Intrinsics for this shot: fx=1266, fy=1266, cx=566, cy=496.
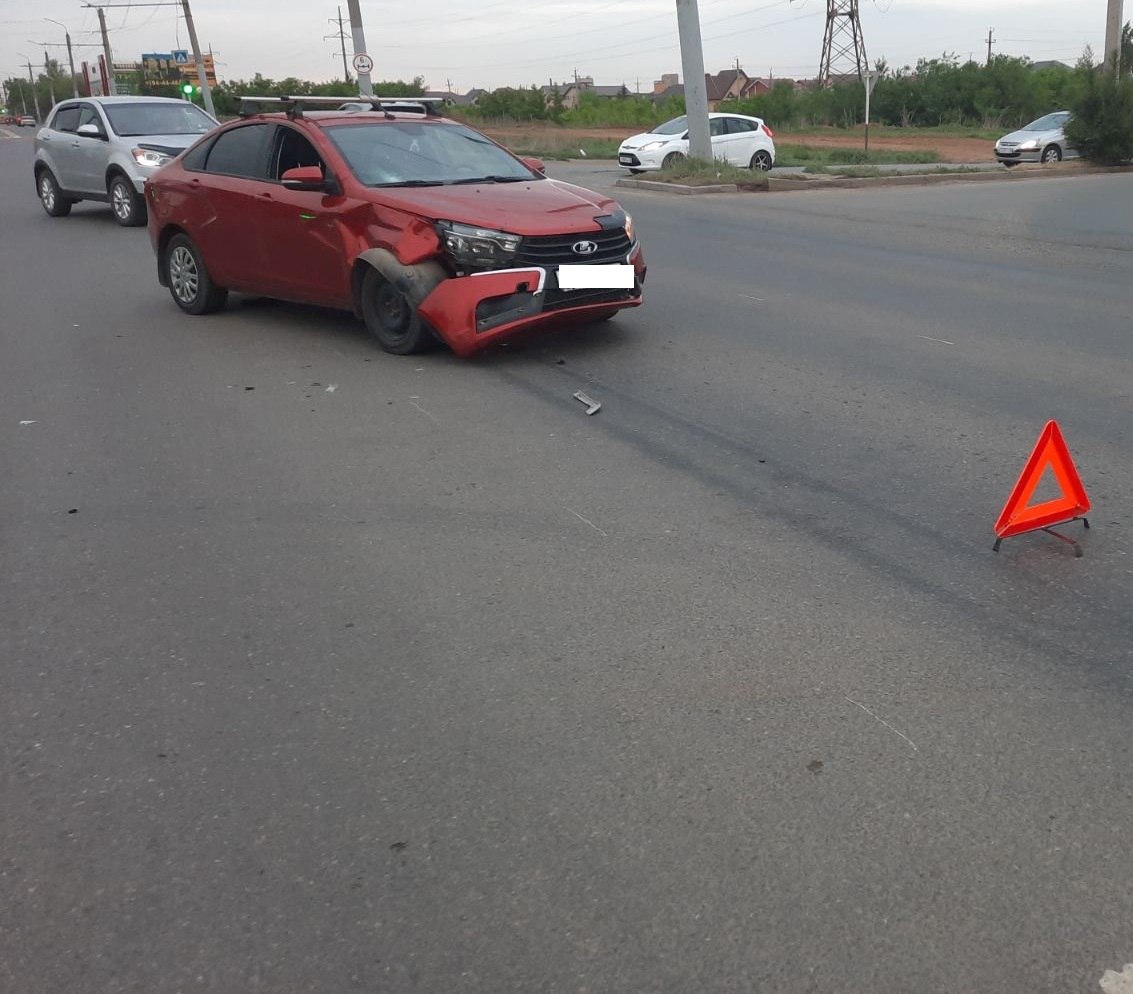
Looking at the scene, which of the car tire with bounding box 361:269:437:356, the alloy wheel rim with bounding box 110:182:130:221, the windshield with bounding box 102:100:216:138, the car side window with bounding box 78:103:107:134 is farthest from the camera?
the windshield with bounding box 102:100:216:138

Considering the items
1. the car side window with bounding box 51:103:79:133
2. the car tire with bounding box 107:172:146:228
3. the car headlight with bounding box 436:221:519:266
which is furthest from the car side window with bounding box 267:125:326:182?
the car side window with bounding box 51:103:79:133

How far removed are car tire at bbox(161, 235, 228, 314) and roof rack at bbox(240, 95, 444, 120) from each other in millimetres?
1229

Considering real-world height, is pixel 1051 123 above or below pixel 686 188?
A: above

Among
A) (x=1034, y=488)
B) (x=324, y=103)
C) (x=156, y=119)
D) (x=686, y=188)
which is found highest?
(x=156, y=119)

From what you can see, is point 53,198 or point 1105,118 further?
point 1105,118

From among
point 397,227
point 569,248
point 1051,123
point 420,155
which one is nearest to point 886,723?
point 569,248

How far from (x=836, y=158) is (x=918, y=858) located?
1317 inches

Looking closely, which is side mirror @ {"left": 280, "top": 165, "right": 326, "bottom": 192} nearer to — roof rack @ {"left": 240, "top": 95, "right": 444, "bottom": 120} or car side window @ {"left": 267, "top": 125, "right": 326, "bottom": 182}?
car side window @ {"left": 267, "top": 125, "right": 326, "bottom": 182}

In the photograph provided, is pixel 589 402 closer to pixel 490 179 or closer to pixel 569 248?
pixel 569 248

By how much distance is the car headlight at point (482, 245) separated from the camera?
8.25 meters

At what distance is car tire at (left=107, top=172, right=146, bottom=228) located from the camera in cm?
1816

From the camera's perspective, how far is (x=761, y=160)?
99.2 feet

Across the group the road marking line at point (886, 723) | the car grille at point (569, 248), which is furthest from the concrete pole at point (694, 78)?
the road marking line at point (886, 723)

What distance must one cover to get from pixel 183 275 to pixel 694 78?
16.0 m
